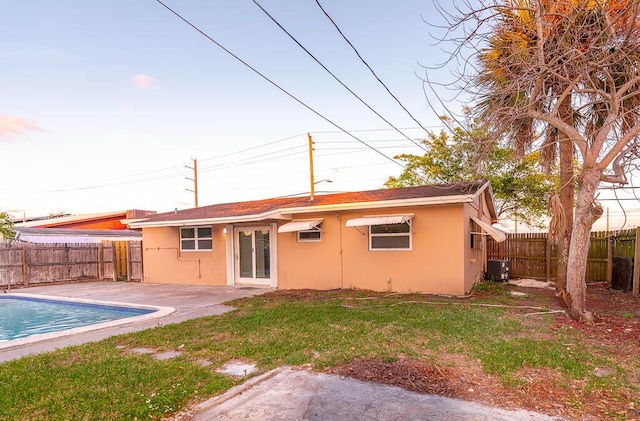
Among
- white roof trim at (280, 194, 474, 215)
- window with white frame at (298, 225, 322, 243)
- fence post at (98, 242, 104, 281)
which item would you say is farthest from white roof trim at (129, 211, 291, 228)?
fence post at (98, 242, 104, 281)

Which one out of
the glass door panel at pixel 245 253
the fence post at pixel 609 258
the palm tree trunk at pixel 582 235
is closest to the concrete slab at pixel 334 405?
the palm tree trunk at pixel 582 235

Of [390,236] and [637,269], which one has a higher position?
[390,236]

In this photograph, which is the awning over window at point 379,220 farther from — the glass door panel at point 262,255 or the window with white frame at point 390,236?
the glass door panel at point 262,255

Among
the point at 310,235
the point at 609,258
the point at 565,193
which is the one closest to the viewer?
the point at 565,193

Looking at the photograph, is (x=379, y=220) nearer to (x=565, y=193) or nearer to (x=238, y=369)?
(x=565, y=193)

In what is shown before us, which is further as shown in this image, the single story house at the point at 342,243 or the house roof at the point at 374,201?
the single story house at the point at 342,243

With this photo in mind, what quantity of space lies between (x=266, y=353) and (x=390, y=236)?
711 centimetres

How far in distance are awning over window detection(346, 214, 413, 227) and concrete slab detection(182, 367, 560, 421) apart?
6.97m

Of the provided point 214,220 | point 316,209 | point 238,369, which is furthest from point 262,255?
point 238,369

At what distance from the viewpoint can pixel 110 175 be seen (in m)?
35.4

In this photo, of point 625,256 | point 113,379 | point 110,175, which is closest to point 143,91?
point 113,379

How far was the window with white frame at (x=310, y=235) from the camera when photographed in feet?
43.1

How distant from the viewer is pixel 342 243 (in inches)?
500

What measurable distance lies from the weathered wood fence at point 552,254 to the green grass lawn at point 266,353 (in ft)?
19.8
